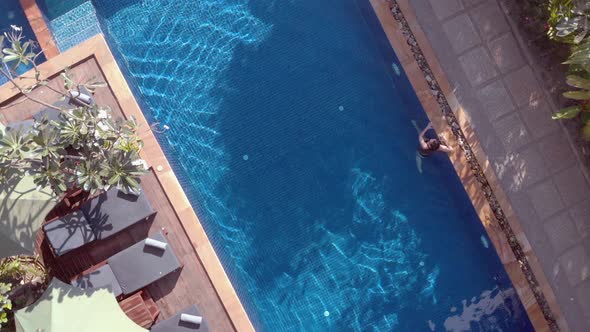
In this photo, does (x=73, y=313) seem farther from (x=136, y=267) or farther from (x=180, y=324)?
(x=180, y=324)

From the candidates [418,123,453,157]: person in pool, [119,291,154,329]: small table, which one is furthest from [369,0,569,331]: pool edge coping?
[119,291,154,329]: small table

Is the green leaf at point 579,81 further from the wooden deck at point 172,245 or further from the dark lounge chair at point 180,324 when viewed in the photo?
the dark lounge chair at point 180,324

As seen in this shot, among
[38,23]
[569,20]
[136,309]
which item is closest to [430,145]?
[569,20]

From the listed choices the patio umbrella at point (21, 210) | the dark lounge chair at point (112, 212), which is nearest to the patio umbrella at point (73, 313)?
the patio umbrella at point (21, 210)

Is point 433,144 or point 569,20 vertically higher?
point 569,20

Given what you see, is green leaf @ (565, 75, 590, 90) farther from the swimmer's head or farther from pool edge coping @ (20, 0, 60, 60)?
pool edge coping @ (20, 0, 60, 60)

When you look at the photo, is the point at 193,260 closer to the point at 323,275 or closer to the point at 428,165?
the point at 323,275
